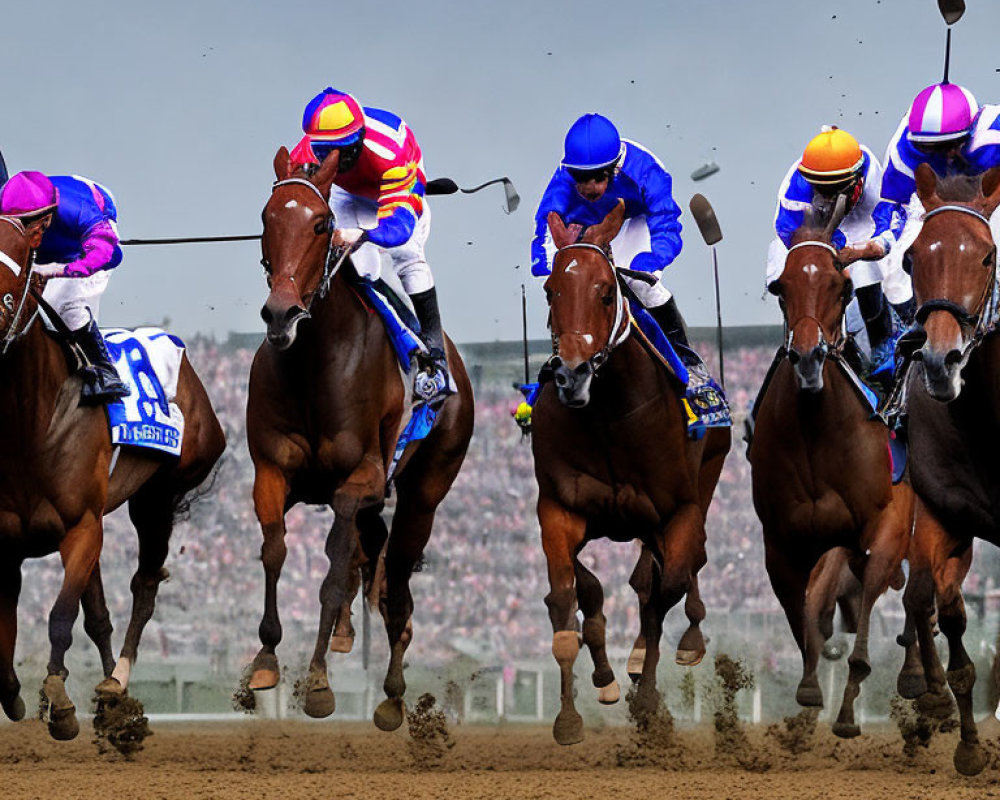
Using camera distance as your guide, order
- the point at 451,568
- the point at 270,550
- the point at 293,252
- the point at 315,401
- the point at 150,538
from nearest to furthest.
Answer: the point at 293,252, the point at 270,550, the point at 315,401, the point at 150,538, the point at 451,568

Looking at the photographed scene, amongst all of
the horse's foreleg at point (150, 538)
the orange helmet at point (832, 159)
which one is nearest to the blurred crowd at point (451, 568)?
the horse's foreleg at point (150, 538)

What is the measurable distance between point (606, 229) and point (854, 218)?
1.48 m

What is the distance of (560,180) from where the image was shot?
723 cm

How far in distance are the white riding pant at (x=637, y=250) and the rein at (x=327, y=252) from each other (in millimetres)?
1233

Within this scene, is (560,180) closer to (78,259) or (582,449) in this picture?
(582,449)

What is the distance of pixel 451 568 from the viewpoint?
1101cm

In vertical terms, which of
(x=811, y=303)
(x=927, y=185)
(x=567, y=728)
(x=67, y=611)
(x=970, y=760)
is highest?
(x=927, y=185)

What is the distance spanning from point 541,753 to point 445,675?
2515mm

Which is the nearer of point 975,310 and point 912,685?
point 975,310

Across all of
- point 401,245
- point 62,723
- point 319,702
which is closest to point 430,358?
point 401,245

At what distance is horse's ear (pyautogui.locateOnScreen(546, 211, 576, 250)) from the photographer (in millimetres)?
6555

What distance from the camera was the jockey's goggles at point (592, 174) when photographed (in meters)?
7.00

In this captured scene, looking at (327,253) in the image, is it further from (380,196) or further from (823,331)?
(823,331)

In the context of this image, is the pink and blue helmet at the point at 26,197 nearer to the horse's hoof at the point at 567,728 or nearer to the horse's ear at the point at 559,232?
the horse's ear at the point at 559,232
